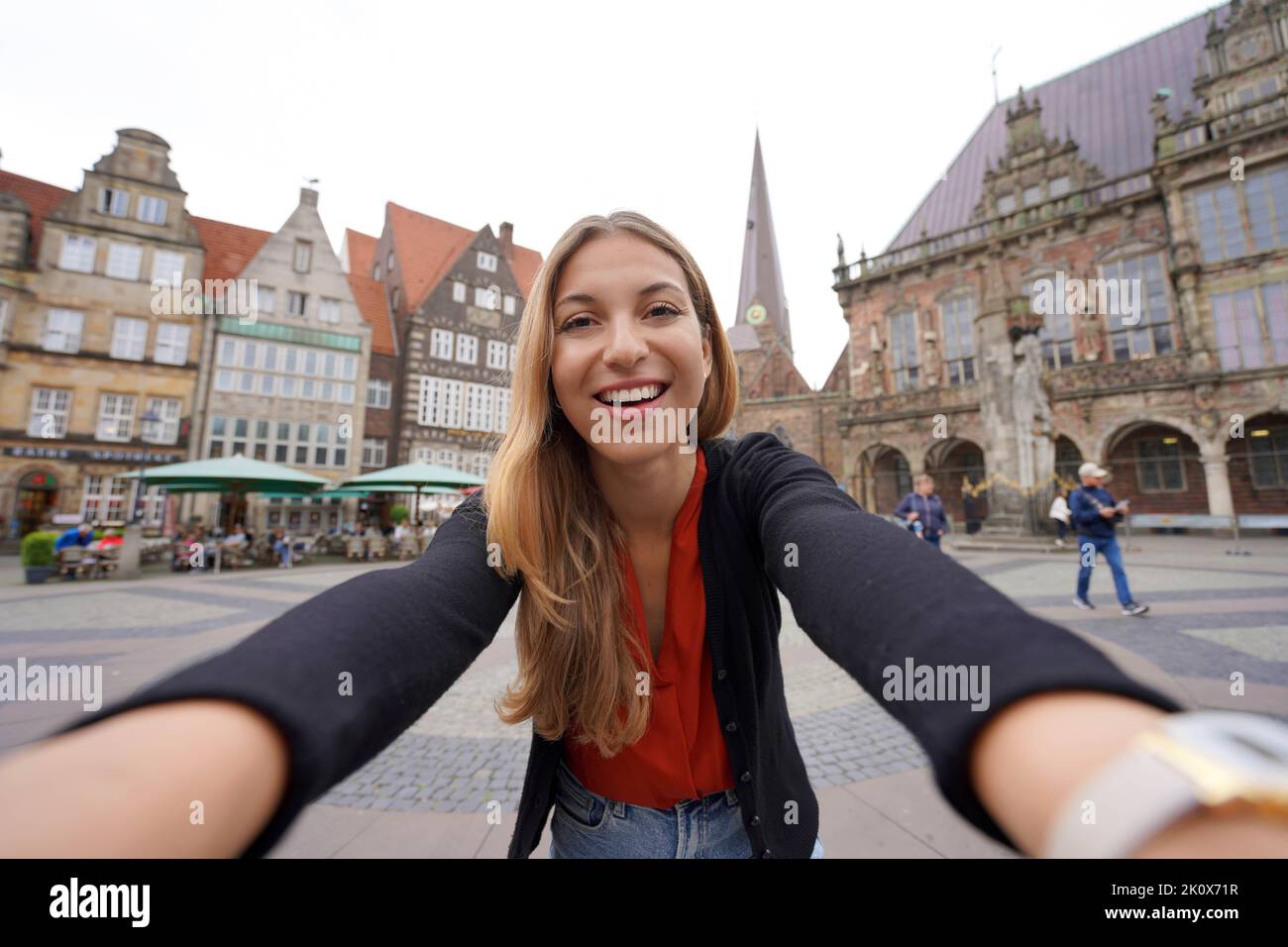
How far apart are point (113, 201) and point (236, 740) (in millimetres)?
27427

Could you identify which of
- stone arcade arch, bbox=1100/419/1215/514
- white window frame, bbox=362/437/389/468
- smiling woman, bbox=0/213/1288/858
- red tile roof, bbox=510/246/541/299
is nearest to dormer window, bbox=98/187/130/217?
white window frame, bbox=362/437/389/468

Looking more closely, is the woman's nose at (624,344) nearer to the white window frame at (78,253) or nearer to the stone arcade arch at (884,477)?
the stone arcade arch at (884,477)

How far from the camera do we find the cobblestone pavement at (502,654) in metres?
2.89

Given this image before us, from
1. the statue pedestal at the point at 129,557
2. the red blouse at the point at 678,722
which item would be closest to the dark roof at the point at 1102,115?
the red blouse at the point at 678,722

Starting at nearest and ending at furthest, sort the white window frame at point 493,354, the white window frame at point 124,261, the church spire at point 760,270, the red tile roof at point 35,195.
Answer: the red tile roof at point 35,195
the white window frame at point 124,261
the white window frame at point 493,354
the church spire at point 760,270

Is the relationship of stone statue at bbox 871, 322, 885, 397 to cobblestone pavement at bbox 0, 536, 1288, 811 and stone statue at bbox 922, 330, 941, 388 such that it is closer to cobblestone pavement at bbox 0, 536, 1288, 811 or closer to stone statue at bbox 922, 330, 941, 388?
stone statue at bbox 922, 330, 941, 388

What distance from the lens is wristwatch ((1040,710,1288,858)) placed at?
379mm

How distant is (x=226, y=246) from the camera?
21.9 meters

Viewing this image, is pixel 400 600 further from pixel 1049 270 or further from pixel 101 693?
pixel 1049 270

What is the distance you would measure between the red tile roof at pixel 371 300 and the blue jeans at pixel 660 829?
25.4 meters

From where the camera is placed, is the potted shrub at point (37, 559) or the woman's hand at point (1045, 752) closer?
the woman's hand at point (1045, 752)

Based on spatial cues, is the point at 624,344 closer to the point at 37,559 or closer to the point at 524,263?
the point at 37,559

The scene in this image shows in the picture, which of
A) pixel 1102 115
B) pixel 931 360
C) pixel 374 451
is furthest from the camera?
pixel 1102 115

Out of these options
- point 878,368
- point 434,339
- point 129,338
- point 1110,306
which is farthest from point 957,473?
point 129,338
